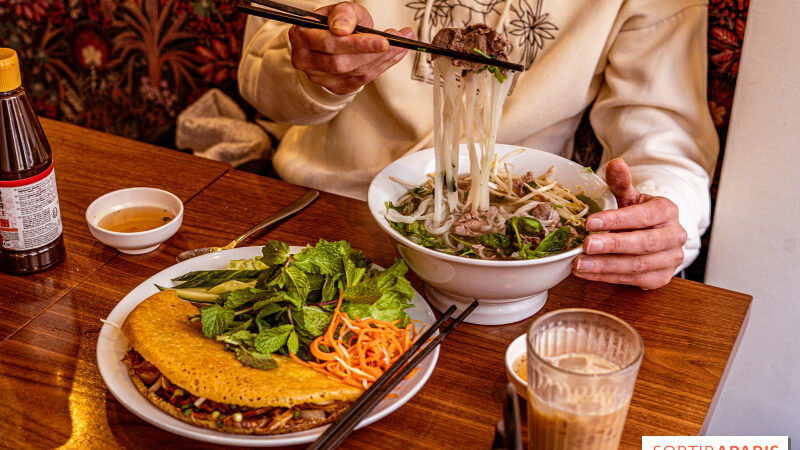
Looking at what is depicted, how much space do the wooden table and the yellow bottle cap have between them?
0.38 meters

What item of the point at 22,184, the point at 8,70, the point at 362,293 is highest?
the point at 8,70

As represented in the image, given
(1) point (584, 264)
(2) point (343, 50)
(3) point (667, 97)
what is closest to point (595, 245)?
(1) point (584, 264)

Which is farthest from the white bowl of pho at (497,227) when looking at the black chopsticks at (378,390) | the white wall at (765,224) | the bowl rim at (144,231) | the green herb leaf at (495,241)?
the white wall at (765,224)

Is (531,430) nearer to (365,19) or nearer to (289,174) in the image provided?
(365,19)

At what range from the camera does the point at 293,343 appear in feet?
3.85

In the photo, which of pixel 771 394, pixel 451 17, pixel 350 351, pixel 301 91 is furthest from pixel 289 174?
pixel 771 394

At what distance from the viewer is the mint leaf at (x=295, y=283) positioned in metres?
1.23

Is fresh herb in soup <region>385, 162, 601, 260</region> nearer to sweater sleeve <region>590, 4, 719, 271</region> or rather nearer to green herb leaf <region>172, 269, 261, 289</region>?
green herb leaf <region>172, 269, 261, 289</region>

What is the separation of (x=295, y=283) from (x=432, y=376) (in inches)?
11.0

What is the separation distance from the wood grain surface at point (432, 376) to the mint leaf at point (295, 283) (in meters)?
0.26

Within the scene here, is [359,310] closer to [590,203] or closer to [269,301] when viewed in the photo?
[269,301]

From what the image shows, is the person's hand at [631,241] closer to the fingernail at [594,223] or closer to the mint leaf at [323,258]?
the fingernail at [594,223]

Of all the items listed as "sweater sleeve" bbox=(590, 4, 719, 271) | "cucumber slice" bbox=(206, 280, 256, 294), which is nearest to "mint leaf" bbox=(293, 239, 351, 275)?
"cucumber slice" bbox=(206, 280, 256, 294)

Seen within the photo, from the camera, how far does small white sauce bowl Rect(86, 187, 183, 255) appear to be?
1.48 m
